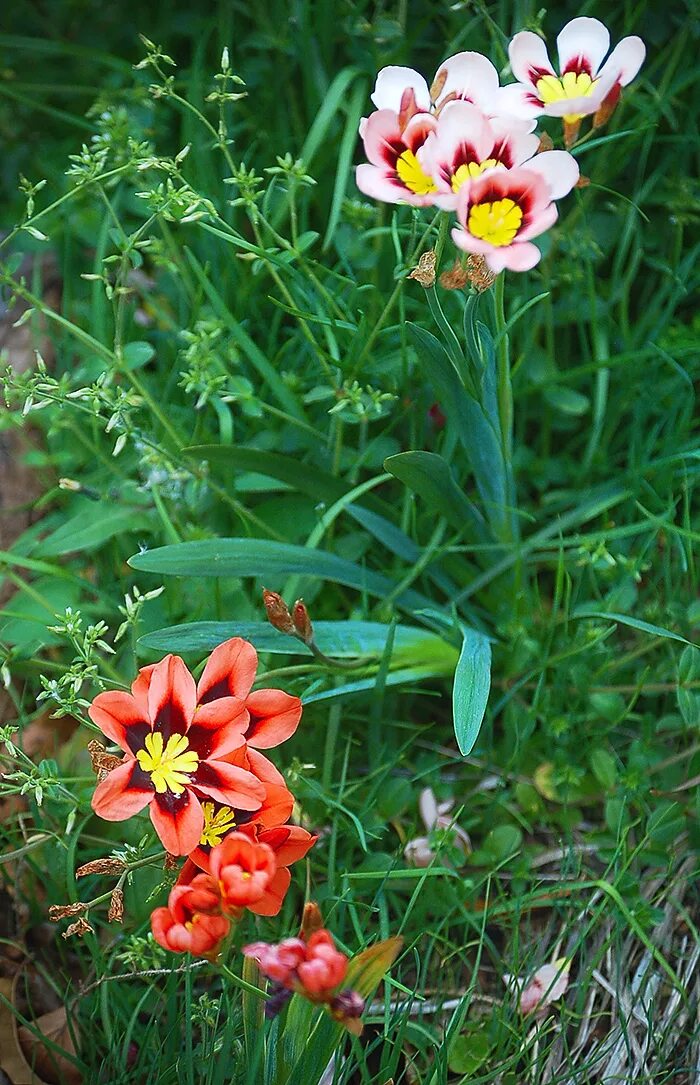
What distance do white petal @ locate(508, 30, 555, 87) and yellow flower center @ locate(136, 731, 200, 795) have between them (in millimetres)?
820

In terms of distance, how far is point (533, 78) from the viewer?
3.77 ft

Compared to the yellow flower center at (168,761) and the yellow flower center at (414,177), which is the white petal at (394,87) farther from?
the yellow flower center at (168,761)

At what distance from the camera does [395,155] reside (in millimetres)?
1083

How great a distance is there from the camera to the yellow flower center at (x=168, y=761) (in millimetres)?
1013

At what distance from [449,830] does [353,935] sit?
19 centimetres

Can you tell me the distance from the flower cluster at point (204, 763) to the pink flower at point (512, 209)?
0.47 m

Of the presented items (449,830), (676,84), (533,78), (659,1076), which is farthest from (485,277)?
(659,1076)

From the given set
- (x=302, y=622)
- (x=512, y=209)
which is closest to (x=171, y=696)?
(x=302, y=622)

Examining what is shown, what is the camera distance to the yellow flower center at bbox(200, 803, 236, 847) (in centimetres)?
102

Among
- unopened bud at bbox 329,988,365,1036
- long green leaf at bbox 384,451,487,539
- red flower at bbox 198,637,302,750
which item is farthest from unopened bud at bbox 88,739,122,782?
long green leaf at bbox 384,451,487,539

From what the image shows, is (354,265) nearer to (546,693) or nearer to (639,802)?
(546,693)

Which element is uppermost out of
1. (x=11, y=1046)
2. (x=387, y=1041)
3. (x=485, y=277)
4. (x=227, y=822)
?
(x=485, y=277)

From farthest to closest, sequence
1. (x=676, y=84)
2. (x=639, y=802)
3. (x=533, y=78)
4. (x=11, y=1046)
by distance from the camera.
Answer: (x=676, y=84) < (x=639, y=802) < (x=11, y=1046) < (x=533, y=78)

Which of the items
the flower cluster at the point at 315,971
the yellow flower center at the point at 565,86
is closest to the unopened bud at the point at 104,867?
the flower cluster at the point at 315,971
